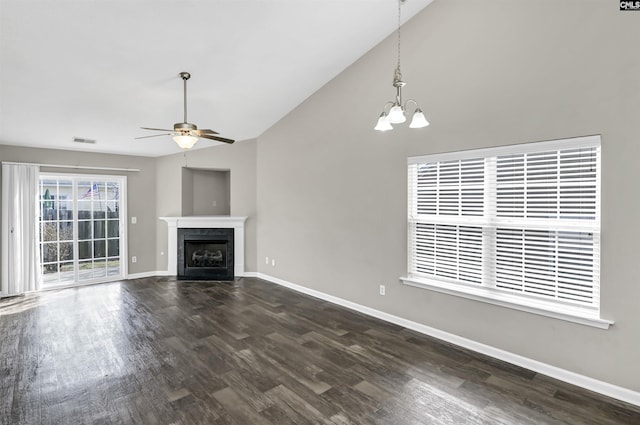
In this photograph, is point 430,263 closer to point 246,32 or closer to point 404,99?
point 404,99

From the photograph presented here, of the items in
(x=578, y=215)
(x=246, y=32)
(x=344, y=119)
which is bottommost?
(x=578, y=215)

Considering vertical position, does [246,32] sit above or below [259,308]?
above

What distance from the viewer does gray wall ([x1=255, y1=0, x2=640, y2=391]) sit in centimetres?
241

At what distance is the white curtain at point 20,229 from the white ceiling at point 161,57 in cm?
58

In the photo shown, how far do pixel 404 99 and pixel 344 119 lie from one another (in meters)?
0.98

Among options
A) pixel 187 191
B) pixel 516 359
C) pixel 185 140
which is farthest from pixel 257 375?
pixel 187 191

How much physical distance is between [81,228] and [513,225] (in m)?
7.04


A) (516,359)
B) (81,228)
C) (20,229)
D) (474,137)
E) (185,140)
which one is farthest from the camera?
(81,228)

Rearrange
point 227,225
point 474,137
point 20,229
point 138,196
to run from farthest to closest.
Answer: point 138,196
point 227,225
point 20,229
point 474,137

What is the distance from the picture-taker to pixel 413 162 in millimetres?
3684

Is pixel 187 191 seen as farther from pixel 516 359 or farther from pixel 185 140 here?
pixel 516 359

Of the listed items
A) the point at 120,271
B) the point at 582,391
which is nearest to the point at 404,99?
the point at 582,391

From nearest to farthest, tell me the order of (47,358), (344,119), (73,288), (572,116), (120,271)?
(572,116)
(47,358)
(344,119)
(73,288)
(120,271)

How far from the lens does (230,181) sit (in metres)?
6.65
